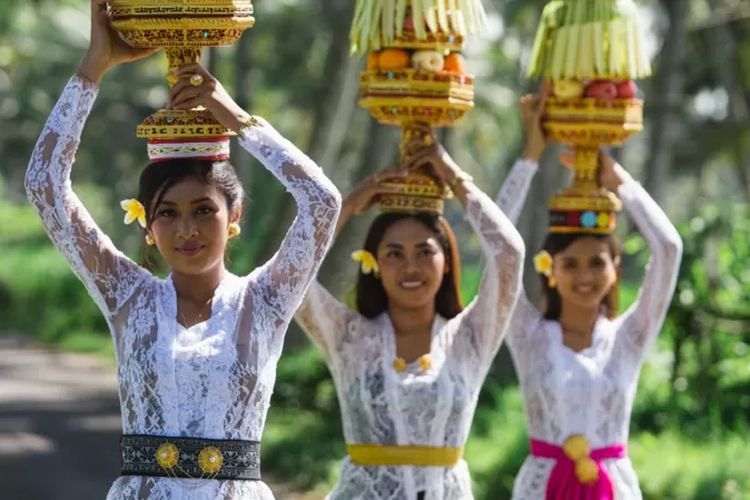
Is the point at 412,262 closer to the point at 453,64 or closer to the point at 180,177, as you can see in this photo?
the point at 453,64

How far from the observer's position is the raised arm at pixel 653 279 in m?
6.64

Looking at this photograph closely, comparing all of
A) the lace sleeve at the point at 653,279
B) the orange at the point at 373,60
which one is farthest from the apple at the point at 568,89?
the orange at the point at 373,60

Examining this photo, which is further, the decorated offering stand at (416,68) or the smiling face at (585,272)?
the smiling face at (585,272)

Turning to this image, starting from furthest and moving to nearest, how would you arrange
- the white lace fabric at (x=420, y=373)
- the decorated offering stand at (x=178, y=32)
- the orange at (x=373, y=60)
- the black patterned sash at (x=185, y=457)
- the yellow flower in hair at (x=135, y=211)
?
the orange at (x=373, y=60) → the white lace fabric at (x=420, y=373) → the yellow flower in hair at (x=135, y=211) → the decorated offering stand at (x=178, y=32) → the black patterned sash at (x=185, y=457)

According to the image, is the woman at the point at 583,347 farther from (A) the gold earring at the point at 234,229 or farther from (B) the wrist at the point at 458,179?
(A) the gold earring at the point at 234,229

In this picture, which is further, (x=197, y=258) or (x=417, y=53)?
(x=417, y=53)

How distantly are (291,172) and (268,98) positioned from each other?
28.6 metres

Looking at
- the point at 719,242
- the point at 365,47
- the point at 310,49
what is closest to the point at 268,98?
the point at 310,49

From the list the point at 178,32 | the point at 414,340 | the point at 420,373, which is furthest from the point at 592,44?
the point at 178,32

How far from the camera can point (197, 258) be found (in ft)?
15.8

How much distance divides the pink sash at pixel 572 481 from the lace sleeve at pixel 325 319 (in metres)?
1.01

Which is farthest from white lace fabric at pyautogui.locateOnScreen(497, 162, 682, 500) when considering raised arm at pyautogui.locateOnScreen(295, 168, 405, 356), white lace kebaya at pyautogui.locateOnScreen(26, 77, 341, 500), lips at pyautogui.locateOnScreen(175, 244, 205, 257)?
lips at pyautogui.locateOnScreen(175, 244, 205, 257)

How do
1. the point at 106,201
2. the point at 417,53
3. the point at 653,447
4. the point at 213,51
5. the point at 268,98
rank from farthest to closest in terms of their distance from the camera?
1. the point at 106,201
2. the point at 268,98
3. the point at 213,51
4. the point at 653,447
5. the point at 417,53

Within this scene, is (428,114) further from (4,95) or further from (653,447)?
(4,95)
